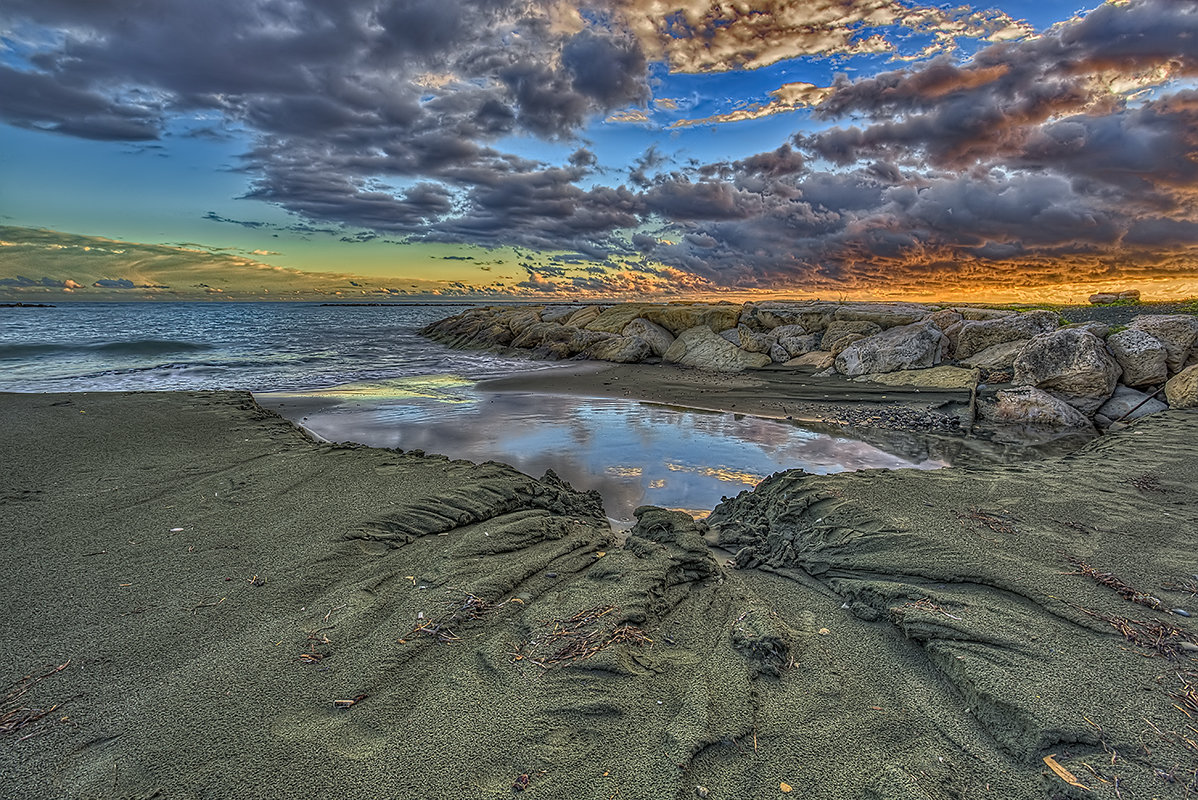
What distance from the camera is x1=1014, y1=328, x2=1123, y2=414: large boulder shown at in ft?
31.0

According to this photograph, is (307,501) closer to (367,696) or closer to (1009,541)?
(367,696)

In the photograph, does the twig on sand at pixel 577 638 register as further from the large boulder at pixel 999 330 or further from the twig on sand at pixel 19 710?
the large boulder at pixel 999 330

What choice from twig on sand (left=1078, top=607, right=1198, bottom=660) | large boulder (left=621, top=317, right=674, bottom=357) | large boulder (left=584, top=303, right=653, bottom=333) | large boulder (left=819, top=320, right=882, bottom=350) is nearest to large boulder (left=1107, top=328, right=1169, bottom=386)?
large boulder (left=819, top=320, right=882, bottom=350)

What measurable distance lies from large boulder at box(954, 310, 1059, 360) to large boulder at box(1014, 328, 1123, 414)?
3.37 m

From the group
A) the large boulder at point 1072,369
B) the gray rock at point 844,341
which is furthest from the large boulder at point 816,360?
the large boulder at point 1072,369

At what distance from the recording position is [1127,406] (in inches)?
360

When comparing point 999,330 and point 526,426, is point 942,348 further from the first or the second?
point 526,426

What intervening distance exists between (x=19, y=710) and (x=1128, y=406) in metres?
14.0


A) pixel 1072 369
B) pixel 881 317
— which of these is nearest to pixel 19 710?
pixel 1072 369

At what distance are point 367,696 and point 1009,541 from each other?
4.34 m

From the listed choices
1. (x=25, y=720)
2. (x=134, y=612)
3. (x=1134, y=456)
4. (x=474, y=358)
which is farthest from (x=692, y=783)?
(x=474, y=358)

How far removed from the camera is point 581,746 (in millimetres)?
2035

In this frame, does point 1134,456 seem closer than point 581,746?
No

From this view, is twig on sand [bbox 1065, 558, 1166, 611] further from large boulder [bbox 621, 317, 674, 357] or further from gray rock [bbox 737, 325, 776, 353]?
large boulder [bbox 621, 317, 674, 357]
